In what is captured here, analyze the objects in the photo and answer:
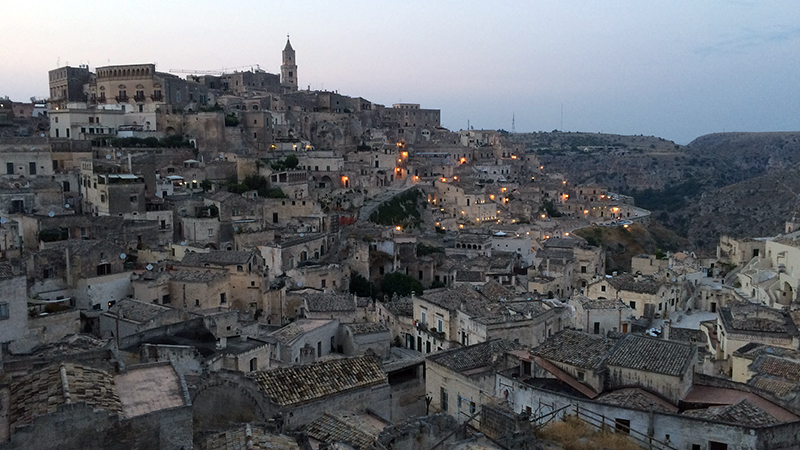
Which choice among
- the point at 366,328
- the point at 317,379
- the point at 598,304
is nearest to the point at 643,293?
the point at 598,304

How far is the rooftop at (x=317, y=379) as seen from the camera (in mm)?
14961

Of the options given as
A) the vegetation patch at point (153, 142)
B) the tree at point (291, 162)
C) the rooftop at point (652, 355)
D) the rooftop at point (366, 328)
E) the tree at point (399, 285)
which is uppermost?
the vegetation patch at point (153, 142)

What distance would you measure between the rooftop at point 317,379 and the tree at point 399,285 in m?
21.2

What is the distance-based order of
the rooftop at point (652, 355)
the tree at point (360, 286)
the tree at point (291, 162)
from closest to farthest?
1. the rooftop at point (652, 355)
2. the tree at point (360, 286)
3. the tree at point (291, 162)

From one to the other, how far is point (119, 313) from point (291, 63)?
8108 cm

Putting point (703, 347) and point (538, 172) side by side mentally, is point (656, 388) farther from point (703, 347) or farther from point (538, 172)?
point (538, 172)

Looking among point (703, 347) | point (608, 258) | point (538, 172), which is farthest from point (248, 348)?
point (538, 172)

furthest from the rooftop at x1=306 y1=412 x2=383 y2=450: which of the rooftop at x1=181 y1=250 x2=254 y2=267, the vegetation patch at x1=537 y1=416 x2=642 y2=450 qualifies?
the rooftop at x1=181 y1=250 x2=254 y2=267

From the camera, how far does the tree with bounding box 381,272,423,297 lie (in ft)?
127

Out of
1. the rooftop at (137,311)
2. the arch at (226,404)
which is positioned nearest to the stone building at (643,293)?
the rooftop at (137,311)

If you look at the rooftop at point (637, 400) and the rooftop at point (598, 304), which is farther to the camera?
the rooftop at point (598, 304)

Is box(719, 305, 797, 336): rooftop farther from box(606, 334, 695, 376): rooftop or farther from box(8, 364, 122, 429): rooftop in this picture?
box(8, 364, 122, 429): rooftop

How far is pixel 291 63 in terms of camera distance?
9962cm

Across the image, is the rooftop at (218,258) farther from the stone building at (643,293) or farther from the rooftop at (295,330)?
the stone building at (643,293)
